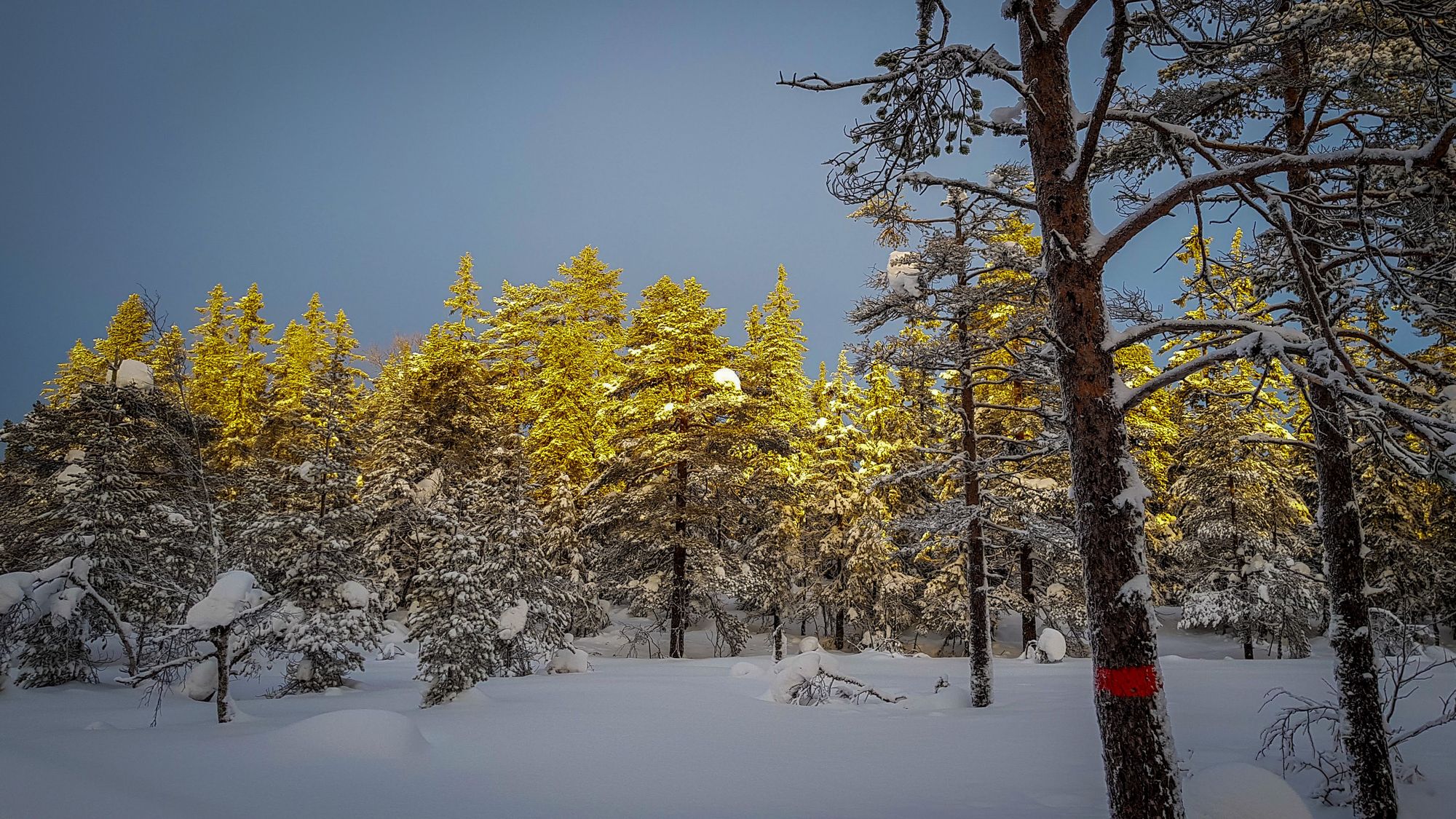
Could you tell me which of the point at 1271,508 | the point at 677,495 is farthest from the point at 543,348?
the point at 1271,508

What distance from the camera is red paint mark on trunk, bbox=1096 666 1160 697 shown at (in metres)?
3.88

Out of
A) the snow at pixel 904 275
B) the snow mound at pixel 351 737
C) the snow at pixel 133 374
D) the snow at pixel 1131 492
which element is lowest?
the snow mound at pixel 351 737

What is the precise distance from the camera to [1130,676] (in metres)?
3.89

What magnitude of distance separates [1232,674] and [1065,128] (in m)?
13.5

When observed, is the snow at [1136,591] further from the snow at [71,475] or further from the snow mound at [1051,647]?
the snow at [71,475]

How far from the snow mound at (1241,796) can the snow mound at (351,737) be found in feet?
23.8

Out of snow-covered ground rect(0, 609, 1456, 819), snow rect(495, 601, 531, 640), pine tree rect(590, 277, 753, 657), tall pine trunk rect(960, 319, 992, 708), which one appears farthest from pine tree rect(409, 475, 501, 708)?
tall pine trunk rect(960, 319, 992, 708)

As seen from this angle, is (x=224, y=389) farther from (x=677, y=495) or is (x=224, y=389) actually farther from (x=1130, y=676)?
(x=1130, y=676)

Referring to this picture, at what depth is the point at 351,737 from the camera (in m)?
6.91

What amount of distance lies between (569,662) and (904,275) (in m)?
11.4

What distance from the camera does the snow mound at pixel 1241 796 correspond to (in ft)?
16.5

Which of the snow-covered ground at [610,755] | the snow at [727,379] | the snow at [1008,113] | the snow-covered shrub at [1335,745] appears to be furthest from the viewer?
the snow at [727,379]

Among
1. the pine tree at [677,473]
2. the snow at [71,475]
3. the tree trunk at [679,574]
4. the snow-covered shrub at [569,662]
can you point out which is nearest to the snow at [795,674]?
the snow-covered shrub at [569,662]

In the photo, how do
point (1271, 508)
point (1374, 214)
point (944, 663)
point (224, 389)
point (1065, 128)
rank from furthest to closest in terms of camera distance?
1. point (224, 389)
2. point (1271, 508)
3. point (944, 663)
4. point (1374, 214)
5. point (1065, 128)
